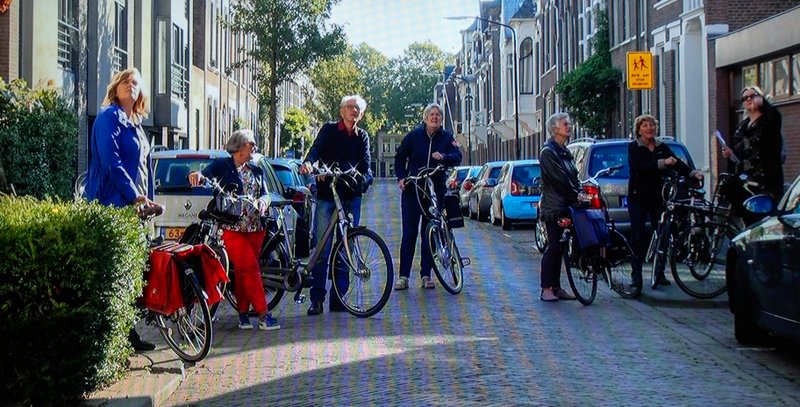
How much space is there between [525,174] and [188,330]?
642 inches

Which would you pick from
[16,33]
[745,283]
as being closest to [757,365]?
[745,283]

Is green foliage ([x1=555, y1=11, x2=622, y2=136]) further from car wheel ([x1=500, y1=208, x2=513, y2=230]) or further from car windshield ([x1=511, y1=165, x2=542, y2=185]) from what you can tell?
car wheel ([x1=500, y1=208, x2=513, y2=230])

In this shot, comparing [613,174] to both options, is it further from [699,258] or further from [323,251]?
[323,251]

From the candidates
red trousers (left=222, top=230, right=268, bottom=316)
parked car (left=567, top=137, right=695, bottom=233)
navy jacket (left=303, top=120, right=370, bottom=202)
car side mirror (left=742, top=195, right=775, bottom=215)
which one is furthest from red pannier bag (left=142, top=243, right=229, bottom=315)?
parked car (left=567, top=137, right=695, bottom=233)

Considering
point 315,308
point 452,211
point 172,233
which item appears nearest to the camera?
point 315,308

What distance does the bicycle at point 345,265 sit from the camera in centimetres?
934

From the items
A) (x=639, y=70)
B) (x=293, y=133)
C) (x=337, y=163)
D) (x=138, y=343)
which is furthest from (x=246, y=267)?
(x=293, y=133)

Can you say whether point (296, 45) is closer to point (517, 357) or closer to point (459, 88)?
point (517, 357)

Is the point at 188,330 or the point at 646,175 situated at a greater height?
the point at 646,175

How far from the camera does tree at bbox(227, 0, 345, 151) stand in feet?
144

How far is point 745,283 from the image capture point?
7941mm

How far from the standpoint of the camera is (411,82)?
12781cm

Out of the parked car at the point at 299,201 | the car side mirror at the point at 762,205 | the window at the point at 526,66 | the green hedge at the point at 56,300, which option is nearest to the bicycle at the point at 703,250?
the car side mirror at the point at 762,205

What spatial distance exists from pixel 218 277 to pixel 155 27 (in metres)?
26.6
